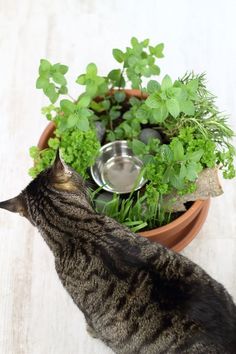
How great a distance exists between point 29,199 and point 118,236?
0.78 ft

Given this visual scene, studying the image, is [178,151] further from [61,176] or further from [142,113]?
[61,176]

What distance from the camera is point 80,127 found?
1.21 m

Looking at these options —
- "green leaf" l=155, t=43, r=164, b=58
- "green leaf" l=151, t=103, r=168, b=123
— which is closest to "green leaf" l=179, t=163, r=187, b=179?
"green leaf" l=151, t=103, r=168, b=123

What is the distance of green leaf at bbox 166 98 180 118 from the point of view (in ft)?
3.79

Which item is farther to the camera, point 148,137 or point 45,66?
point 148,137

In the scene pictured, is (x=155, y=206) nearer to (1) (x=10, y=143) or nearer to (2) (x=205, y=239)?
(2) (x=205, y=239)

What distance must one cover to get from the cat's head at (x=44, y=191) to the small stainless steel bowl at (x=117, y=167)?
23 centimetres

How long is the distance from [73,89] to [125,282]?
977 millimetres

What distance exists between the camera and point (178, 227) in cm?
135

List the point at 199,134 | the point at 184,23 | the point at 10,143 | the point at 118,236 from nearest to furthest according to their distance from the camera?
the point at 118,236 → the point at 199,134 → the point at 10,143 → the point at 184,23

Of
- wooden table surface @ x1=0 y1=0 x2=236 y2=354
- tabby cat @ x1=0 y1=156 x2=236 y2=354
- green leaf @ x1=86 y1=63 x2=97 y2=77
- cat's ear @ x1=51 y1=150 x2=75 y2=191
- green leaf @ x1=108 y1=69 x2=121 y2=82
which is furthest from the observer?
wooden table surface @ x1=0 y1=0 x2=236 y2=354

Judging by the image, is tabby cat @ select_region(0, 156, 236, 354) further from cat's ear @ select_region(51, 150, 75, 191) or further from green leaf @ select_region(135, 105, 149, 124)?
green leaf @ select_region(135, 105, 149, 124)

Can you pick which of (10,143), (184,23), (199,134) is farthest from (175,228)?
(184,23)

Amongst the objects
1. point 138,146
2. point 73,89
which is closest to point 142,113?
point 138,146
